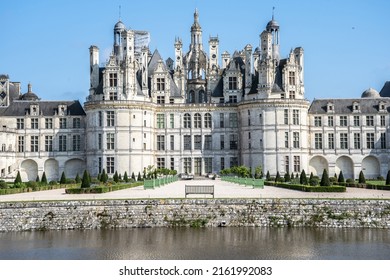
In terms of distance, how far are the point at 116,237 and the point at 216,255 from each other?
704cm

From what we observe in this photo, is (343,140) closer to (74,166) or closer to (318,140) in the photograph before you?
(318,140)

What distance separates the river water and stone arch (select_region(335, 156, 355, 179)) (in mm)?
44039

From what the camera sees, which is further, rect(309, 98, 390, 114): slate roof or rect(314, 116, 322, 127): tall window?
rect(309, 98, 390, 114): slate roof

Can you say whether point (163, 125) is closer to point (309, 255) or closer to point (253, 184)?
point (253, 184)

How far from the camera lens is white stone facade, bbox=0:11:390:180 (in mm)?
73188

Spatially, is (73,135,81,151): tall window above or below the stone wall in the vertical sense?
above

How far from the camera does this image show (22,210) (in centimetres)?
3488

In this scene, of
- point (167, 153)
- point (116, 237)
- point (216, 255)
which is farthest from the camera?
point (167, 153)

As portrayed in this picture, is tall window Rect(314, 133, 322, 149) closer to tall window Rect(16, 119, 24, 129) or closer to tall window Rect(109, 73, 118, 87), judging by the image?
tall window Rect(109, 73, 118, 87)

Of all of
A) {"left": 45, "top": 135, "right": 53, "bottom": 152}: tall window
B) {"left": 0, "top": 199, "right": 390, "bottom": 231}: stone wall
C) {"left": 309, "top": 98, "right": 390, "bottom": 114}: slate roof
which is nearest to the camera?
{"left": 0, "top": 199, "right": 390, "bottom": 231}: stone wall

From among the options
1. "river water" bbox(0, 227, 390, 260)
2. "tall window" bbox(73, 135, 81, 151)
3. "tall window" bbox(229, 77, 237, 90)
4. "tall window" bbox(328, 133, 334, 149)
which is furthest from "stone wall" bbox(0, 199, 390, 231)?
"tall window" bbox(229, 77, 237, 90)

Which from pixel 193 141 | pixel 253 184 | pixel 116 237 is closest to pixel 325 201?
pixel 116 237

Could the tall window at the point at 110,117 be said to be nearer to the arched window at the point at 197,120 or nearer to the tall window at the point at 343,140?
the arched window at the point at 197,120

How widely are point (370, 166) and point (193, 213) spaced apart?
46.2 m
